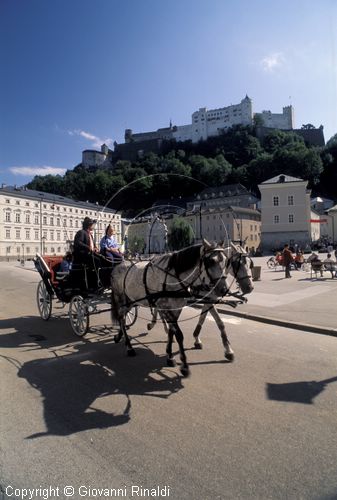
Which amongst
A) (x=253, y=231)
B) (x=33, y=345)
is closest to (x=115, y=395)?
(x=33, y=345)

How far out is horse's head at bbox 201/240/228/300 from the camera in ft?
18.9

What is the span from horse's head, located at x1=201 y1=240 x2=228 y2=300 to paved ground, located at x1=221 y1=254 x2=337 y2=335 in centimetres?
380

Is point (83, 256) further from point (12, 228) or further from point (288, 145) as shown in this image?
point (288, 145)

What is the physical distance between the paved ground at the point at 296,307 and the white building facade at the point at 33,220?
214 ft

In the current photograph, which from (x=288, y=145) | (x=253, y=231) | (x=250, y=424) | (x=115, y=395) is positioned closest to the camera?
(x=250, y=424)

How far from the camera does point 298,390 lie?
4.90 metres

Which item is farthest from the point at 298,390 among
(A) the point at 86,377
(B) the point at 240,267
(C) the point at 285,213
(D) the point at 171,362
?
(C) the point at 285,213

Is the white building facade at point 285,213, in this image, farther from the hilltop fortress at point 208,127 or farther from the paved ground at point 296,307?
the hilltop fortress at point 208,127

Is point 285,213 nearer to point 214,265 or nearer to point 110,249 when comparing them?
point 110,249

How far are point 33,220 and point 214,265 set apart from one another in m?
91.4

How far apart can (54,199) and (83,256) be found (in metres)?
91.2

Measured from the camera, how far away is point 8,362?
249 inches

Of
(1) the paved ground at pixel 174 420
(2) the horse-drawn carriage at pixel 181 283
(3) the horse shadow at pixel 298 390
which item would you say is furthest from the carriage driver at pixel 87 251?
(3) the horse shadow at pixel 298 390

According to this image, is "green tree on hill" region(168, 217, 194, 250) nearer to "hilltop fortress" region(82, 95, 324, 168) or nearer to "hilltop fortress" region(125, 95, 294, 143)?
"hilltop fortress" region(82, 95, 324, 168)
